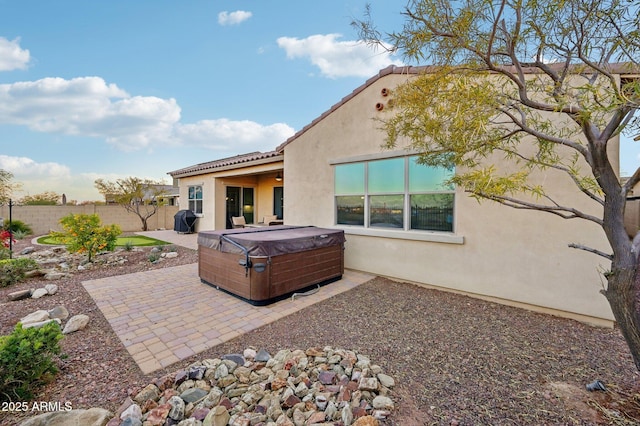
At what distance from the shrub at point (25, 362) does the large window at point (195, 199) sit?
1153 cm

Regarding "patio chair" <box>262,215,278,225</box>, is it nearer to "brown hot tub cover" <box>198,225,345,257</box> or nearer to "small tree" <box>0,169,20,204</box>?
"brown hot tub cover" <box>198,225,345,257</box>

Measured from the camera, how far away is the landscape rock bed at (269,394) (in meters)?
1.89

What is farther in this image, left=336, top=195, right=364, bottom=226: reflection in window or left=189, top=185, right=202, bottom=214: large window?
left=189, top=185, right=202, bottom=214: large window

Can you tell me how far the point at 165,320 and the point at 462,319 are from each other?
447 centimetres

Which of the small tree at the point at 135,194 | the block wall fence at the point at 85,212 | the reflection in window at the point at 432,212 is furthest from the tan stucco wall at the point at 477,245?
the block wall fence at the point at 85,212

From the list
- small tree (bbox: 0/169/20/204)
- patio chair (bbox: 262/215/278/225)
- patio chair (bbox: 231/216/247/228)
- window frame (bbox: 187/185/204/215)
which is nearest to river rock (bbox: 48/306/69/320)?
patio chair (bbox: 231/216/247/228)

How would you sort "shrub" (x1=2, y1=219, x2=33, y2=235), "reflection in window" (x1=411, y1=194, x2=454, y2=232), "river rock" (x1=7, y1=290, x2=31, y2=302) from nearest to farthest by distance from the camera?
1. "river rock" (x1=7, y1=290, x2=31, y2=302)
2. "reflection in window" (x1=411, y1=194, x2=454, y2=232)
3. "shrub" (x1=2, y1=219, x2=33, y2=235)

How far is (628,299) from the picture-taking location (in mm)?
2045

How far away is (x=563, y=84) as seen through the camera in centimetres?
240

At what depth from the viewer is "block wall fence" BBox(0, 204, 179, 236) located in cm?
1292

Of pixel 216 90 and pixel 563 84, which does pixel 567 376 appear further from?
pixel 216 90

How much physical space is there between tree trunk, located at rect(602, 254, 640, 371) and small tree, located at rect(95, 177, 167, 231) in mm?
18392

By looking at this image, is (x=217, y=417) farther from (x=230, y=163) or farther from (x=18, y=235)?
(x=18, y=235)

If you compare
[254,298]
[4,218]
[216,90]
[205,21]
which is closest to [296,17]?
[205,21]
